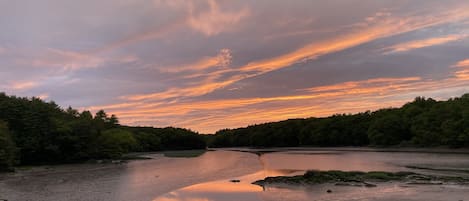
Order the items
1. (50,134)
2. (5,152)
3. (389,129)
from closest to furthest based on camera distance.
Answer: (5,152), (50,134), (389,129)

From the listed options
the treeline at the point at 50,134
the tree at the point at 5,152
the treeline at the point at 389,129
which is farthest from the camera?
the treeline at the point at 389,129

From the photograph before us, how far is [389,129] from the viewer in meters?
115

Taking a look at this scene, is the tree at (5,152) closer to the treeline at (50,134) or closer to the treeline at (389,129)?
the treeline at (50,134)

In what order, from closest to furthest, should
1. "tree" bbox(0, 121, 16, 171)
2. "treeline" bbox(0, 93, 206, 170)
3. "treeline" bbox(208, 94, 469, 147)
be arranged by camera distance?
"tree" bbox(0, 121, 16, 171), "treeline" bbox(0, 93, 206, 170), "treeline" bbox(208, 94, 469, 147)

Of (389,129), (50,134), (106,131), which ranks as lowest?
(389,129)

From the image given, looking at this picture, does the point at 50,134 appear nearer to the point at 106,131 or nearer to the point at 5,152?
the point at 106,131

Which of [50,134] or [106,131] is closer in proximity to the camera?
[50,134]

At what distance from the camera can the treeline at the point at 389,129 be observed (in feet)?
290

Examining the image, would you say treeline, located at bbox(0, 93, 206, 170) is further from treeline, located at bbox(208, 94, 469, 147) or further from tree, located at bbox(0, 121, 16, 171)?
treeline, located at bbox(208, 94, 469, 147)

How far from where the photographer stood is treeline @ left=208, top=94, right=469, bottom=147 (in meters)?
88.4

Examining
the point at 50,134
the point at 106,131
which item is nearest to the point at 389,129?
the point at 106,131

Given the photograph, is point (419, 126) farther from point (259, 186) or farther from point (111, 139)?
point (259, 186)

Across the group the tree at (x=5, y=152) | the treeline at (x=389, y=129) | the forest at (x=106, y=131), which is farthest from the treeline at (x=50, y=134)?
the treeline at (x=389, y=129)

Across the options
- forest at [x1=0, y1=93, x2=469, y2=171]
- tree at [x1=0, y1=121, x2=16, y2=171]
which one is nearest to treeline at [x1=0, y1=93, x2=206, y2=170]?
forest at [x1=0, y1=93, x2=469, y2=171]
